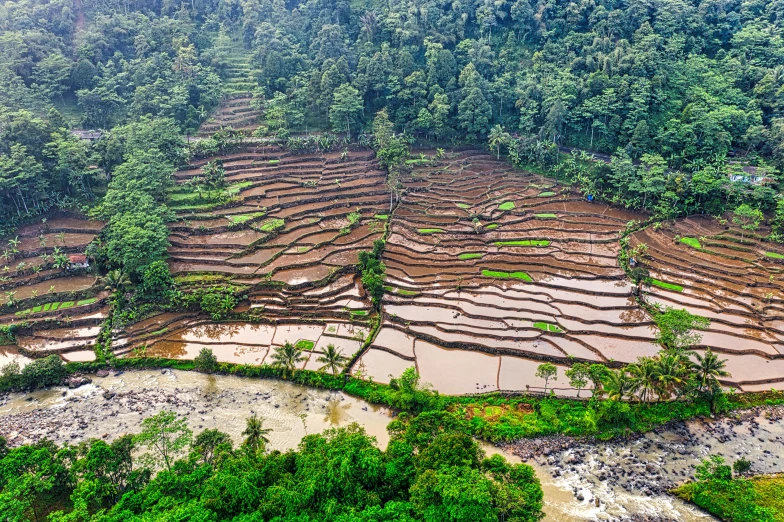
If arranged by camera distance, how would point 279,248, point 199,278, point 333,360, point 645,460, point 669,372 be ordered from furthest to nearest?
point 279,248 < point 199,278 < point 333,360 < point 669,372 < point 645,460

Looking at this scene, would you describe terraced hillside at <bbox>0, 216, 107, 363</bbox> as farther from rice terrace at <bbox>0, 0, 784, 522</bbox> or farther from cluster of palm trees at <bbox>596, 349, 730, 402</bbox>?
cluster of palm trees at <bbox>596, 349, 730, 402</bbox>

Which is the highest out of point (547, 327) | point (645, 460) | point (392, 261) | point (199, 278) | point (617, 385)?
point (392, 261)

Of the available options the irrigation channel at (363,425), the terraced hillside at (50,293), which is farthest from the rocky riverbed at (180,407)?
the terraced hillside at (50,293)

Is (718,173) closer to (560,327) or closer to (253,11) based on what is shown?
(560,327)

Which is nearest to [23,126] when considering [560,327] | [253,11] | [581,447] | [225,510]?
[253,11]

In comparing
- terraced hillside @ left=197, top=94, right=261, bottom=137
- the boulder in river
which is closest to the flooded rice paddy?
the boulder in river

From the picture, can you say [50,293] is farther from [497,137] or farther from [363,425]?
[497,137]

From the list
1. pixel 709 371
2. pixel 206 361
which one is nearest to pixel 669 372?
pixel 709 371
